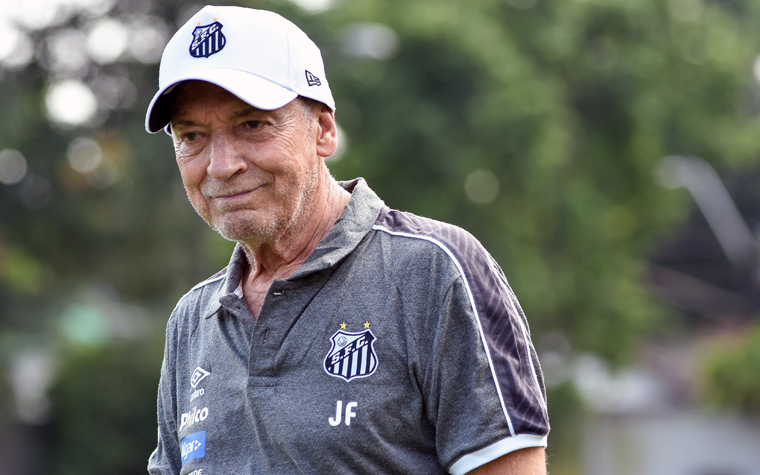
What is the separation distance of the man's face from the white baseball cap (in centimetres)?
5

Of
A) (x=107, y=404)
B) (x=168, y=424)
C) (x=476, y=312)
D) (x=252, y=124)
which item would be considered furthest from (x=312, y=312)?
(x=107, y=404)

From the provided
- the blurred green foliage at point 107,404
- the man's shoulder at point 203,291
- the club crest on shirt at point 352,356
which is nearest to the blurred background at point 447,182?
the blurred green foliage at point 107,404

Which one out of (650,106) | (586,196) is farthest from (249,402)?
(650,106)

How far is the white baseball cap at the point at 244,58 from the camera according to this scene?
2.67m

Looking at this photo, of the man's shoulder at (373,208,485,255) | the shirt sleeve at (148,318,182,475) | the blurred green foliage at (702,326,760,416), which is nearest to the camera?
the man's shoulder at (373,208,485,255)

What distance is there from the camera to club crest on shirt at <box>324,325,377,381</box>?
8.20 feet

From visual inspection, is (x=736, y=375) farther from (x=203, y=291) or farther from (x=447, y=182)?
(x=203, y=291)

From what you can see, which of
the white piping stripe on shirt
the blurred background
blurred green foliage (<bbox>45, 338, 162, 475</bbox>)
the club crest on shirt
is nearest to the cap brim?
the white piping stripe on shirt

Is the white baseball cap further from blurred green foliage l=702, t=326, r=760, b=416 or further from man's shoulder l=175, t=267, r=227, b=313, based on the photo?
blurred green foliage l=702, t=326, r=760, b=416

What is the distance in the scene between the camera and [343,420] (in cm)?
247

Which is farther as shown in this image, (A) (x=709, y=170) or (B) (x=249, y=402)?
(A) (x=709, y=170)

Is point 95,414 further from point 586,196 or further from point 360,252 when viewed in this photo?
point 360,252

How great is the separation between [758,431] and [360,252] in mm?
25246

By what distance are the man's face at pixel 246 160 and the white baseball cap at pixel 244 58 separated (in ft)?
0.18
